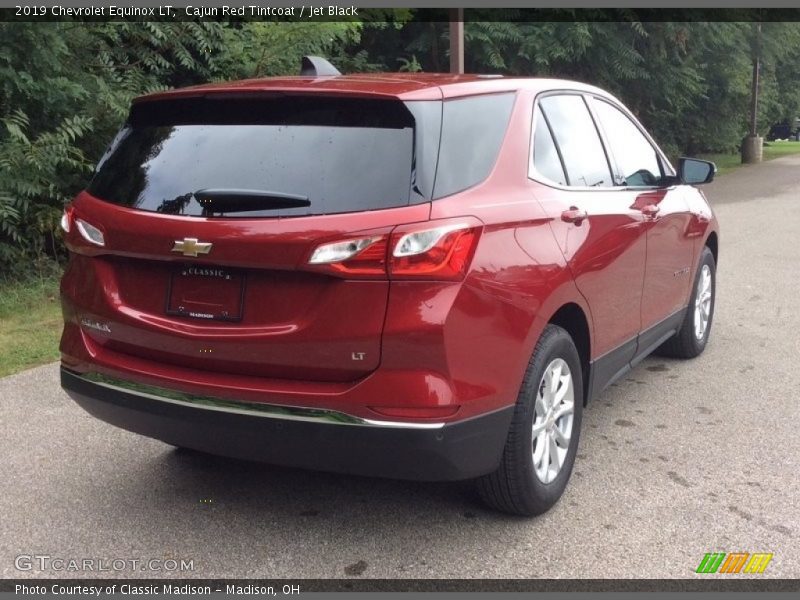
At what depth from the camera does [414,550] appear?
3.41m

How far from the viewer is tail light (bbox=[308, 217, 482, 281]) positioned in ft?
9.69

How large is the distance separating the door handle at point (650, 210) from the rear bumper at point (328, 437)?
6.21 ft

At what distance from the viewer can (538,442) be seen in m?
3.64

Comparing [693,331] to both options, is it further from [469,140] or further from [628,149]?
[469,140]

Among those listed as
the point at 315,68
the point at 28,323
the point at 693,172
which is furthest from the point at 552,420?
the point at 28,323

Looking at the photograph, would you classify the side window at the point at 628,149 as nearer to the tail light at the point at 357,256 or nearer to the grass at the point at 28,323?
the tail light at the point at 357,256

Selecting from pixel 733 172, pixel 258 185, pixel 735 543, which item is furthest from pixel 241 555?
pixel 733 172

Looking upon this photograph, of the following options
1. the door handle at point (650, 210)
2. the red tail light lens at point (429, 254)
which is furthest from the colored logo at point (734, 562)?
the door handle at point (650, 210)

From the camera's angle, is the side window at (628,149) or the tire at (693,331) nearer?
the side window at (628,149)

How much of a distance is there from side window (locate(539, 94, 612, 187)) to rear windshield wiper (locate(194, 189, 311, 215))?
1.43 meters

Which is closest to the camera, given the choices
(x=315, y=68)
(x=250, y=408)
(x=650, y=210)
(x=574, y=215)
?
Result: (x=250, y=408)

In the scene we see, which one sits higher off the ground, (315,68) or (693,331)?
(315,68)

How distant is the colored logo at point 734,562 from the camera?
324 cm

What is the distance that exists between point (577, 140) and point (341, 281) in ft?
5.95
